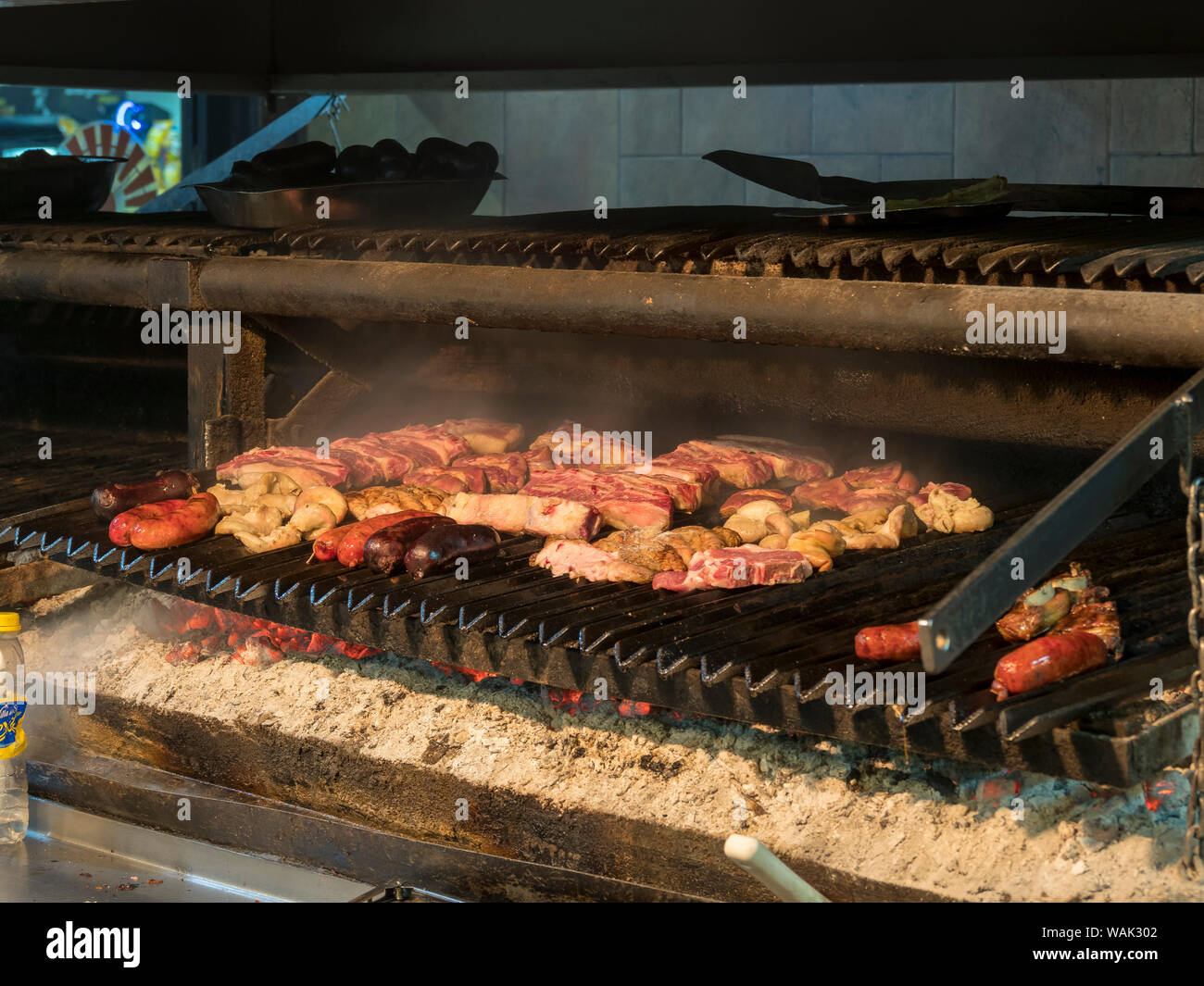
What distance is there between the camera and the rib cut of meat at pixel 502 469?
4289mm

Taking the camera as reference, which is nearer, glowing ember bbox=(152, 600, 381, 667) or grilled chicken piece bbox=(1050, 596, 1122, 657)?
grilled chicken piece bbox=(1050, 596, 1122, 657)

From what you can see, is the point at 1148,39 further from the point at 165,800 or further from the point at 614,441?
the point at 165,800

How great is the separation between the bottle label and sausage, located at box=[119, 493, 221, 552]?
20.2 inches

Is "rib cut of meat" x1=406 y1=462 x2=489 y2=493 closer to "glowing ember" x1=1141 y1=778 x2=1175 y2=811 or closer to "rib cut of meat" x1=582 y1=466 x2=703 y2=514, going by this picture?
"rib cut of meat" x1=582 y1=466 x2=703 y2=514

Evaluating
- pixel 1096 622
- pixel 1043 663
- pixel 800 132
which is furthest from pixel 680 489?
pixel 800 132

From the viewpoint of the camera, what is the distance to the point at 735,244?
3.66 m

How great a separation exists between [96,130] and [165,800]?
7953 millimetres

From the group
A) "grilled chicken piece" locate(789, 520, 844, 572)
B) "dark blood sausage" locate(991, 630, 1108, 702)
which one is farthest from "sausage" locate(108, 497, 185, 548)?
"dark blood sausage" locate(991, 630, 1108, 702)

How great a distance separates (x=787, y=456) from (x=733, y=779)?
1213mm

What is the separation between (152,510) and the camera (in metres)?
3.92

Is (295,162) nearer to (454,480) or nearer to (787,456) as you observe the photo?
(454,480)

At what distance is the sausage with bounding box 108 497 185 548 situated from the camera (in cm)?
384

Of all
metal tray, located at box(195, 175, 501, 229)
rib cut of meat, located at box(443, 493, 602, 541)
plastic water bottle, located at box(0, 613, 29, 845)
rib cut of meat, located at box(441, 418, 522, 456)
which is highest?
metal tray, located at box(195, 175, 501, 229)

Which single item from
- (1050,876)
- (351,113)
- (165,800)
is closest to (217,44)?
(165,800)
